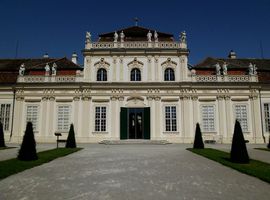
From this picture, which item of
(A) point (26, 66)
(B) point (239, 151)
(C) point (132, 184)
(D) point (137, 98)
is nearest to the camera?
(C) point (132, 184)

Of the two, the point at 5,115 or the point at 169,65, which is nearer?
the point at 5,115

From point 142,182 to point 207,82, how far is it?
21298mm

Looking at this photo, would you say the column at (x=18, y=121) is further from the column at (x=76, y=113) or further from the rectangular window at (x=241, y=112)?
the rectangular window at (x=241, y=112)

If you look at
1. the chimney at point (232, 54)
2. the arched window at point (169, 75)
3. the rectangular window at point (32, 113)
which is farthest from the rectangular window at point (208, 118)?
the rectangular window at point (32, 113)

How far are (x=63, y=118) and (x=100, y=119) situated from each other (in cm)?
400

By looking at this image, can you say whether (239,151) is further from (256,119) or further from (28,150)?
(256,119)

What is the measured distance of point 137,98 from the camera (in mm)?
26438

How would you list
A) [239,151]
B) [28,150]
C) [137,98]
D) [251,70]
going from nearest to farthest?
[239,151], [28,150], [137,98], [251,70]

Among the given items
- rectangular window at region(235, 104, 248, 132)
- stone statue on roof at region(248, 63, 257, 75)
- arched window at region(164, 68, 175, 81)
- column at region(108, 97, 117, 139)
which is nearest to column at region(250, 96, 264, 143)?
rectangular window at region(235, 104, 248, 132)

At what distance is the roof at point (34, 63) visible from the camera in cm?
2862

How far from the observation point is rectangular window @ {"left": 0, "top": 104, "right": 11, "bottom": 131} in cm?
2658

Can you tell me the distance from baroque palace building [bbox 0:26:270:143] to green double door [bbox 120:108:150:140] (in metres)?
0.10

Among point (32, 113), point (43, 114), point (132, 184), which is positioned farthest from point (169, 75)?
point (132, 184)

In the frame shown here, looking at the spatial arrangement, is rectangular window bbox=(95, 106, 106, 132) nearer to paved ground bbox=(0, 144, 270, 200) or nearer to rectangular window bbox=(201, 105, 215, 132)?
rectangular window bbox=(201, 105, 215, 132)
